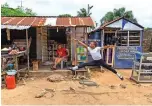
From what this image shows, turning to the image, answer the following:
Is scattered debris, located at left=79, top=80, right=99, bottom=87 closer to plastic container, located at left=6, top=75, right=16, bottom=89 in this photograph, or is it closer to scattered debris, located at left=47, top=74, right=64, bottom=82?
scattered debris, located at left=47, top=74, right=64, bottom=82

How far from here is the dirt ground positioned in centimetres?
873

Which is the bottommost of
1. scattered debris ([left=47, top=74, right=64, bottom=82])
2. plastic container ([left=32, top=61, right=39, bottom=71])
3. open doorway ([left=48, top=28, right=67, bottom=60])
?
scattered debris ([left=47, top=74, right=64, bottom=82])

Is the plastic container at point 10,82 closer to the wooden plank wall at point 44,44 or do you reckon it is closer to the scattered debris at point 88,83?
the scattered debris at point 88,83

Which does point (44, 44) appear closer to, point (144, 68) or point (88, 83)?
point (88, 83)

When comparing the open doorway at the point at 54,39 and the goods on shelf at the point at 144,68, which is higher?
the open doorway at the point at 54,39

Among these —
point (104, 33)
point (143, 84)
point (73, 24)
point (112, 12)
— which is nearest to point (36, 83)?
Result: point (73, 24)

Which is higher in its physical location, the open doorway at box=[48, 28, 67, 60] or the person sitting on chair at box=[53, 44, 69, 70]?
the open doorway at box=[48, 28, 67, 60]

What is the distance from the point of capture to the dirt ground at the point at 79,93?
8.73m

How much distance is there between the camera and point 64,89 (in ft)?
33.5

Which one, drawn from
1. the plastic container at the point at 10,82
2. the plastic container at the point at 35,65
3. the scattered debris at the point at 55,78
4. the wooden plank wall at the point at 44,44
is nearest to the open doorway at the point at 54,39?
the wooden plank wall at the point at 44,44

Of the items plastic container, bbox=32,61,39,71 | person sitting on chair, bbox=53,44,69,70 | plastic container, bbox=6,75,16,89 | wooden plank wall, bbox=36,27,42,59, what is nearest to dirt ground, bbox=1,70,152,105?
plastic container, bbox=6,75,16,89

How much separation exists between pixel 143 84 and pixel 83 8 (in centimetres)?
2789

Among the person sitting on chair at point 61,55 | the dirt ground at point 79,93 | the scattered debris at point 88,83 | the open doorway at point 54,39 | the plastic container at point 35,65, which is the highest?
the open doorway at point 54,39

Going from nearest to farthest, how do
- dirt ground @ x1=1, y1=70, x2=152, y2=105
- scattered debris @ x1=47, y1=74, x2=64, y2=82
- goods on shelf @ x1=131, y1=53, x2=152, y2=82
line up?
dirt ground @ x1=1, y1=70, x2=152, y2=105
scattered debris @ x1=47, y1=74, x2=64, y2=82
goods on shelf @ x1=131, y1=53, x2=152, y2=82
